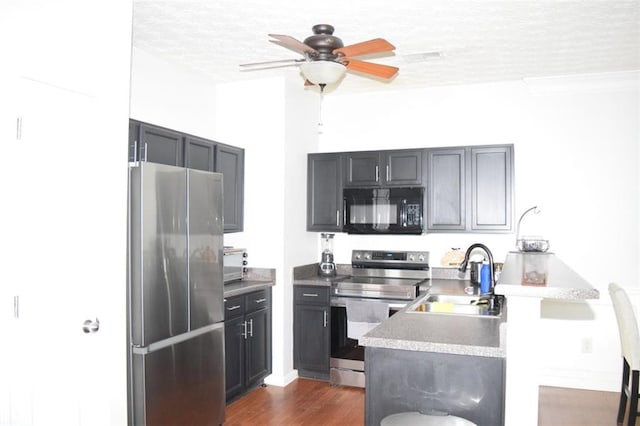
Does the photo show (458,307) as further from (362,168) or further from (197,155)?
(197,155)

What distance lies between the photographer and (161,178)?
125 inches

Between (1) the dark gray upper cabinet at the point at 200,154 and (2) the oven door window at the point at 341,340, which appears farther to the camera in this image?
(2) the oven door window at the point at 341,340

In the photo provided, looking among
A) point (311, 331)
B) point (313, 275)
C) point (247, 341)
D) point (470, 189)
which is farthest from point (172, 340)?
point (470, 189)

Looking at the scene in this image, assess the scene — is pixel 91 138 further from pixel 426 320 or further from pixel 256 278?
pixel 256 278

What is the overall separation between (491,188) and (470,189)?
0.18 meters

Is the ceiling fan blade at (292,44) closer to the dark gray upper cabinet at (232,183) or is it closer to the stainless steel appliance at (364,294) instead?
the dark gray upper cabinet at (232,183)

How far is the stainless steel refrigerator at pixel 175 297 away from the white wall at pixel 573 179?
2.42 m

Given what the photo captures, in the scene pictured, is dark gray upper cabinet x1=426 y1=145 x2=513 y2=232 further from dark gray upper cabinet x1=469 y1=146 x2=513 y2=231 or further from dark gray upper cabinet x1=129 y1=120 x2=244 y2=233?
dark gray upper cabinet x1=129 y1=120 x2=244 y2=233

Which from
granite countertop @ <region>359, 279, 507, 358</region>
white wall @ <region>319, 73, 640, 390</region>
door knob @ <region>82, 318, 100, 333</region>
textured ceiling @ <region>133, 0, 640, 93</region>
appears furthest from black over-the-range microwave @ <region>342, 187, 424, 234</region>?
door knob @ <region>82, 318, 100, 333</region>

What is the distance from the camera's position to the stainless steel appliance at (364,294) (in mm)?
4508

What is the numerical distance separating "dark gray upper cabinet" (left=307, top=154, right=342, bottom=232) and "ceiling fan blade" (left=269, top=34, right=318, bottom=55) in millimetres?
2361

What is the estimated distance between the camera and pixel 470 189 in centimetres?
470

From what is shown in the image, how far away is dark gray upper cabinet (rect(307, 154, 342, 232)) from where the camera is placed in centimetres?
511

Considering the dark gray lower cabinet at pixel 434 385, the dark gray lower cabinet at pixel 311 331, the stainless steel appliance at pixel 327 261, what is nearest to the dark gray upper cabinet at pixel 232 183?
the dark gray lower cabinet at pixel 311 331
